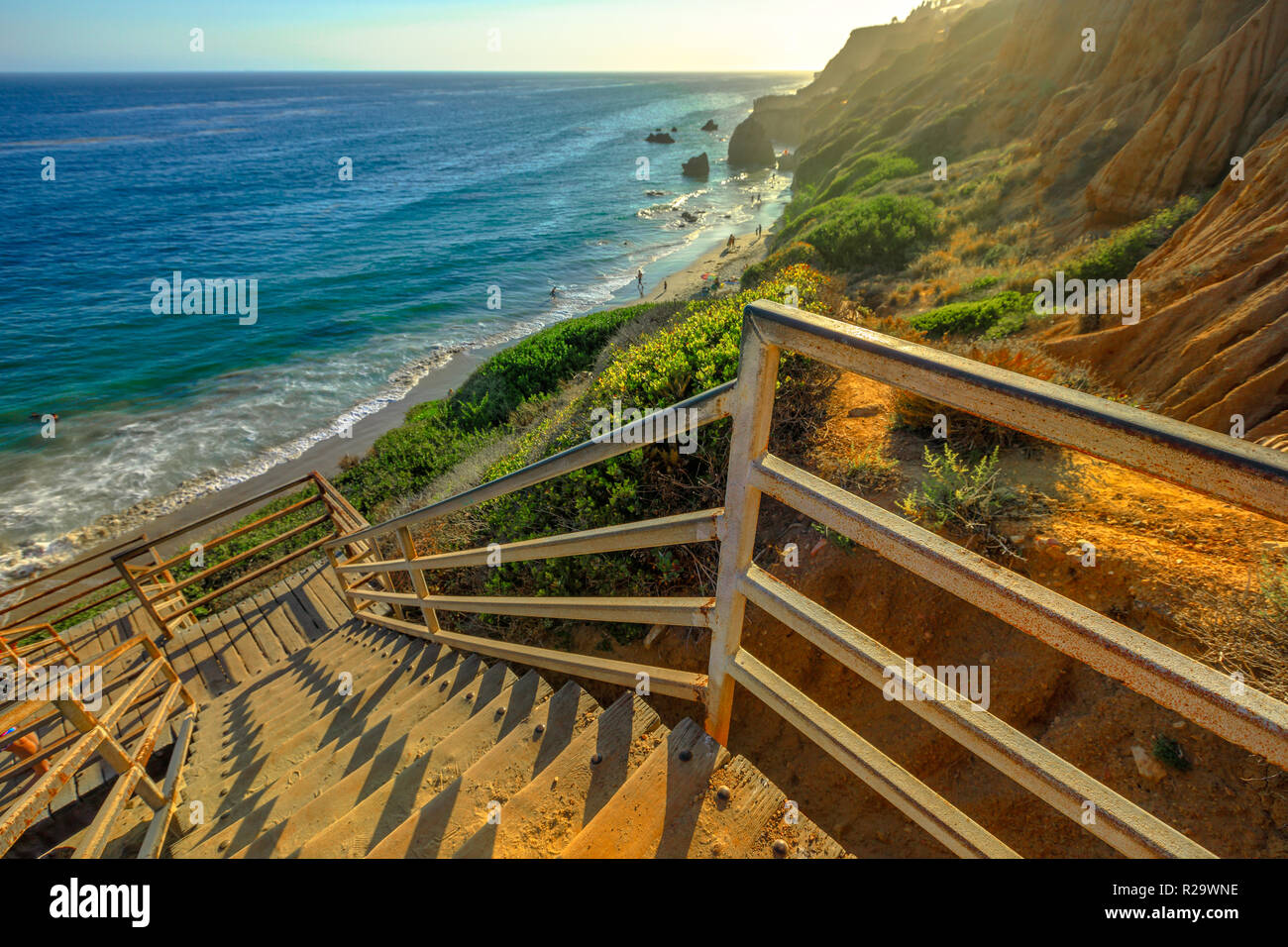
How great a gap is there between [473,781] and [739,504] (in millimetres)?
1688

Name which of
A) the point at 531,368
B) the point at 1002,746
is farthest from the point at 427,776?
the point at 531,368

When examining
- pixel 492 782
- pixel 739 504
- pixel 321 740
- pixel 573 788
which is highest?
pixel 739 504

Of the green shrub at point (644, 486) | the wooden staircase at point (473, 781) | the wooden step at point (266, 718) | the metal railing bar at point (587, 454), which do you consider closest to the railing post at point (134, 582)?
the wooden step at point (266, 718)

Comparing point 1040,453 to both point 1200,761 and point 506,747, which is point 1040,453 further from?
point 506,747

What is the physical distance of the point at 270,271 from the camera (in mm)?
31406

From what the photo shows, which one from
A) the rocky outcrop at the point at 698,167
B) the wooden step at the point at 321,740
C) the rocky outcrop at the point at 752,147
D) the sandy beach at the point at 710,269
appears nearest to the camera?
the wooden step at the point at 321,740

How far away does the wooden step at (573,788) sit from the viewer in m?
2.05

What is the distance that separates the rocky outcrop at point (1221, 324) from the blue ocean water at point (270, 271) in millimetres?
19807

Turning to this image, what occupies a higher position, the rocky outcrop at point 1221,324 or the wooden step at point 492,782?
the rocky outcrop at point 1221,324

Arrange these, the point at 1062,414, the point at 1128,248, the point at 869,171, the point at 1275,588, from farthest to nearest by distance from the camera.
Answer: the point at 869,171 → the point at 1128,248 → the point at 1275,588 → the point at 1062,414

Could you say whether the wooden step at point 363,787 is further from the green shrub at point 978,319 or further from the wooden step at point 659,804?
the green shrub at point 978,319

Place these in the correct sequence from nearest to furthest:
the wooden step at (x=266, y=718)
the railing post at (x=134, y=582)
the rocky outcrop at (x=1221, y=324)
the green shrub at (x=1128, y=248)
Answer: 1. the wooden step at (x=266, y=718)
2. the railing post at (x=134, y=582)
3. the rocky outcrop at (x=1221, y=324)
4. the green shrub at (x=1128, y=248)

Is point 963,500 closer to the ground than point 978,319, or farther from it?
closer to the ground

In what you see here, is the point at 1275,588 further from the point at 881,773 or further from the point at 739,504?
the point at 739,504
